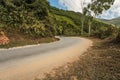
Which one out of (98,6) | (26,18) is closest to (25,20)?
(26,18)

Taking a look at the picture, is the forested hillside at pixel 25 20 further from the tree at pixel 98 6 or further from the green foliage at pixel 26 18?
the tree at pixel 98 6

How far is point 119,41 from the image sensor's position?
81.6ft

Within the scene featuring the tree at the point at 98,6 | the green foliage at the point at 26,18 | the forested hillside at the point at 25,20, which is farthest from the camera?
the tree at the point at 98,6

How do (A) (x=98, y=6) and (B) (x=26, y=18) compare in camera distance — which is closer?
(B) (x=26, y=18)

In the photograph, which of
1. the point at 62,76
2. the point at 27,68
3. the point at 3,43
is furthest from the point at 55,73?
the point at 3,43

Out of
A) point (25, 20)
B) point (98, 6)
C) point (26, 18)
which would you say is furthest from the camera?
point (98, 6)

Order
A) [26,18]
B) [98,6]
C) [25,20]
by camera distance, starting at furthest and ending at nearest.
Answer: [98,6] → [26,18] → [25,20]

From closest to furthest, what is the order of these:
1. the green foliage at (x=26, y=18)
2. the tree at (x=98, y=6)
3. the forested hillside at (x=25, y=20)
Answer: the forested hillside at (x=25, y=20)
the green foliage at (x=26, y=18)
the tree at (x=98, y=6)

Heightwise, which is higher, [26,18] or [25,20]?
[26,18]

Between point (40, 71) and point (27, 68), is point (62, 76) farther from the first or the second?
point (27, 68)

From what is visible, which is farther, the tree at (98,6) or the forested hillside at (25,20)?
the tree at (98,6)

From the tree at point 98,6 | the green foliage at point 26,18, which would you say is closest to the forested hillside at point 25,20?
the green foliage at point 26,18

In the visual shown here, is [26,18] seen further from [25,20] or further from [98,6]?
[98,6]

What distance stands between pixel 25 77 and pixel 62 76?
163cm
